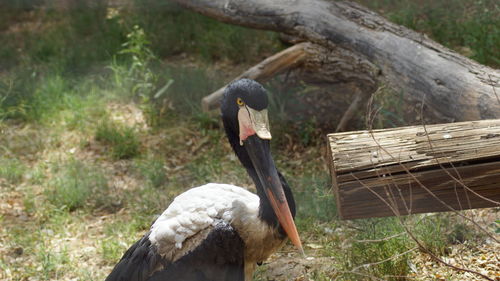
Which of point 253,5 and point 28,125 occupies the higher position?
point 253,5

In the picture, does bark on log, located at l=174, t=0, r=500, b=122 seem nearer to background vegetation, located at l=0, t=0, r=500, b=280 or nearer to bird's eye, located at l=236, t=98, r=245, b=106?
background vegetation, located at l=0, t=0, r=500, b=280

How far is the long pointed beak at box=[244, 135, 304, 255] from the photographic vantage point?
277 cm

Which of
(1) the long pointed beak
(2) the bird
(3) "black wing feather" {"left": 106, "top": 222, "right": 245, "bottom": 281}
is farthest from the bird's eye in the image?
(3) "black wing feather" {"left": 106, "top": 222, "right": 245, "bottom": 281}

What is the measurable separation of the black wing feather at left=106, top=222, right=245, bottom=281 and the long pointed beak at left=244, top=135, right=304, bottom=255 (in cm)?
22

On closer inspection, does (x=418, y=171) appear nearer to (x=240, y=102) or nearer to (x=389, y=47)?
(x=240, y=102)

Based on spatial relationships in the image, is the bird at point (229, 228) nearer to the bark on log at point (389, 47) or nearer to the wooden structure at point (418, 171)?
the wooden structure at point (418, 171)

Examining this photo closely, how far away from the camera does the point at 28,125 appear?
5453mm

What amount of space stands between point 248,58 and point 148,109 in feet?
4.13

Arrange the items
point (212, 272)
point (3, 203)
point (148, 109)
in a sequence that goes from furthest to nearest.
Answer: point (148, 109) → point (3, 203) → point (212, 272)

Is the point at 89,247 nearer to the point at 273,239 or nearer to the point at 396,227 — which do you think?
the point at 273,239

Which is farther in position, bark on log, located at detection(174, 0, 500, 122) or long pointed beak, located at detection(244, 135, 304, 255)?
bark on log, located at detection(174, 0, 500, 122)

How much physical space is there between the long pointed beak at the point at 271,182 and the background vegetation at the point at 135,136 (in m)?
0.55

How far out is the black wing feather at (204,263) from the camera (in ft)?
9.15

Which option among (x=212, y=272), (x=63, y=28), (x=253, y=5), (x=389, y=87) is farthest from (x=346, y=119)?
(x=63, y=28)
